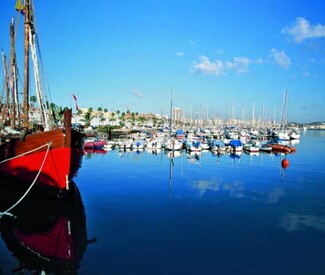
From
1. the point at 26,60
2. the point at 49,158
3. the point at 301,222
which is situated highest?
the point at 26,60

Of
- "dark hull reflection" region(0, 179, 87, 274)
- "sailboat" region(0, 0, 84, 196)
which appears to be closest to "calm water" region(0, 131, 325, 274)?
"dark hull reflection" region(0, 179, 87, 274)

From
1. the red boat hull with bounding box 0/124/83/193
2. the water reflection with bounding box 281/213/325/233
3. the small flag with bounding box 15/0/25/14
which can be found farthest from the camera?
the small flag with bounding box 15/0/25/14

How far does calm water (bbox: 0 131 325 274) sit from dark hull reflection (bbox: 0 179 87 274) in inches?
18.9

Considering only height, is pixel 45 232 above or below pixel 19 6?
below

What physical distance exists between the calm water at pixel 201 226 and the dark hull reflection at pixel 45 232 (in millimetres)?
481

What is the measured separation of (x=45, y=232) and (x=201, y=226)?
776cm

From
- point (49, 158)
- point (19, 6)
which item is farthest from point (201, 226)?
point (19, 6)

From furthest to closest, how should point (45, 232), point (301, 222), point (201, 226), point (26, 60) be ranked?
point (26, 60)
point (301, 222)
point (201, 226)
point (45, 232)

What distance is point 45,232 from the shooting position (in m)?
13.4

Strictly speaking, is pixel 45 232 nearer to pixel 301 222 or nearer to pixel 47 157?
pixel 47 157

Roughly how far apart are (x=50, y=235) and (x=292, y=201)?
16.4m

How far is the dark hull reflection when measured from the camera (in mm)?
10383

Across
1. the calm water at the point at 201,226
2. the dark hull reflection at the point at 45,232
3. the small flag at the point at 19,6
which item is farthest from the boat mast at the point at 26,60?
the calm water at the point at 201,226

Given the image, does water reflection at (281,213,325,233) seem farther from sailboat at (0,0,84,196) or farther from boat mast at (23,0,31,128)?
boat mast at (23,0,31,128)
